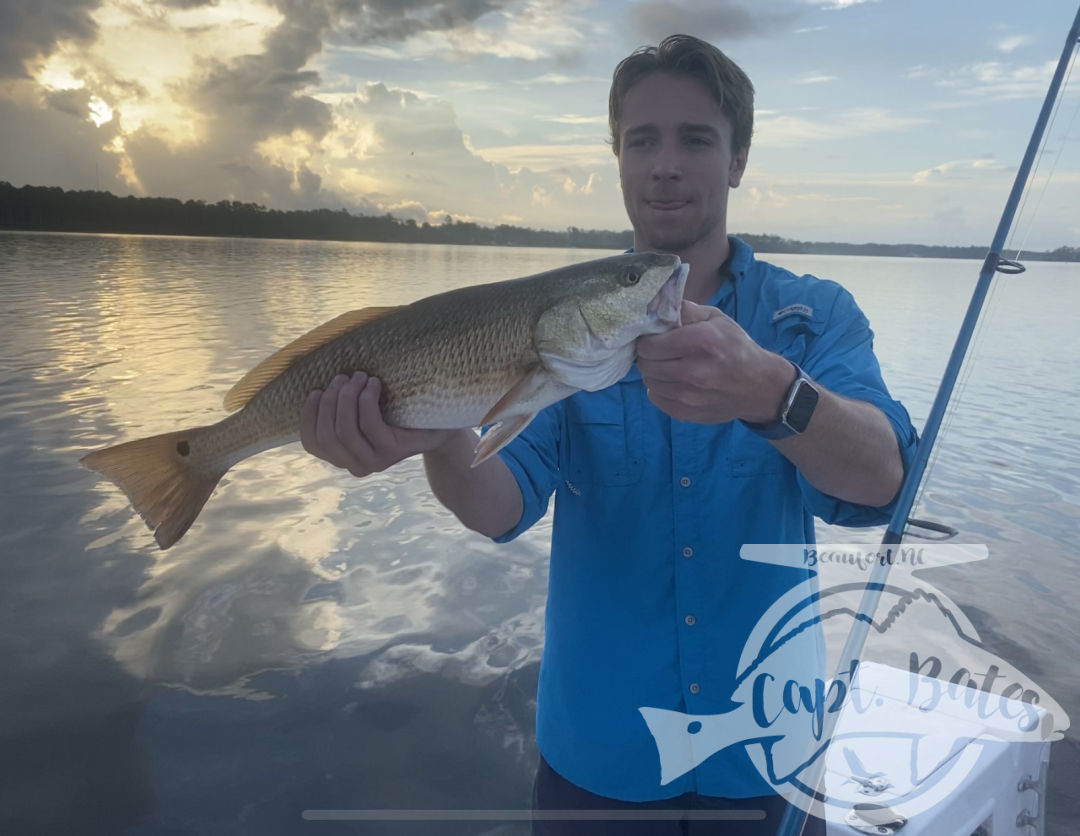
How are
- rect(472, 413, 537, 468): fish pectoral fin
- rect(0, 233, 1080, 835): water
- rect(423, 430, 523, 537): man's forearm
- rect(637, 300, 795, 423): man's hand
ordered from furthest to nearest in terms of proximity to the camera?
rect(0, 233, 1080, 835): water → rect(423, 430, 523, 537): man's forearm → rect(472, 413, 537, 468): fish pectoral fin → rect(637, 300, 795, 423): man's hand

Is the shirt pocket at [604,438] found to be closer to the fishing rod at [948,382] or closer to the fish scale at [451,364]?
the fish scale at [451,364]

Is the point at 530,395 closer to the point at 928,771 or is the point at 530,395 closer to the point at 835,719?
the point at 835,719

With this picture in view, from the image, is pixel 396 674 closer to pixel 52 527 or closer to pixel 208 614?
pixel 208 614

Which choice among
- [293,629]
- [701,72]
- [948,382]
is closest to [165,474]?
[701,72]

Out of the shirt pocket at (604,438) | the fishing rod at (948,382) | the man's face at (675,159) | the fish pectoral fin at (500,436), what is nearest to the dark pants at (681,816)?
the fishing rod at (948,382)

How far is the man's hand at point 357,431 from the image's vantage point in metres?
2.55

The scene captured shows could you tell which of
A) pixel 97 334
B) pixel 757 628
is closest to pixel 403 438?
pixel 757 628

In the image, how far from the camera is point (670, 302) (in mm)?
2295

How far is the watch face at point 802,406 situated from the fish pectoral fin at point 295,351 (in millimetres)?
1467

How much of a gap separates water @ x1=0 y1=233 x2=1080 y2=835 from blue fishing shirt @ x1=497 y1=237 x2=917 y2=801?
1304mm

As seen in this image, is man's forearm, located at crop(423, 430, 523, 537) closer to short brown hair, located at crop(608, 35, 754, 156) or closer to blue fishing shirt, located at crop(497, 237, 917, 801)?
blue fishing shirt, located at crop(497, 237, 917, 801)

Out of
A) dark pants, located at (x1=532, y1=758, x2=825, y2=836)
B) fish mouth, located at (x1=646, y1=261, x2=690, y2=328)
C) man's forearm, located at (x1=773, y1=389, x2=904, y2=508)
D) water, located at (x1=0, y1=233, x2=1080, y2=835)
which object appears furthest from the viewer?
water, located at (x1=0, y1=233, x2=1080, y2=835)

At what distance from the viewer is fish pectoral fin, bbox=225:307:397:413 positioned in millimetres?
2738

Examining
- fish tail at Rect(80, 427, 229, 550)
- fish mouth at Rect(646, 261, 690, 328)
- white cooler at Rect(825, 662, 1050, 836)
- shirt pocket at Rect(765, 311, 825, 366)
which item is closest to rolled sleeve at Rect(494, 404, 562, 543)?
fish mouth at Rect(646, 261, 690, 328)
